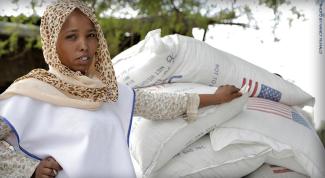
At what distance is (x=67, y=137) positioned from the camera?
1.31m

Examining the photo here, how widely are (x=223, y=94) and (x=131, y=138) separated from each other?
35 cm

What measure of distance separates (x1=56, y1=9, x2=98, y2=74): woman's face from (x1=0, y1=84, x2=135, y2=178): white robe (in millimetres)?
133

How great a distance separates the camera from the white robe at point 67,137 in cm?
127

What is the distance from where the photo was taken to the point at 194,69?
1966 millimetres

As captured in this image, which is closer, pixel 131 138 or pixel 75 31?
pixel 75 31

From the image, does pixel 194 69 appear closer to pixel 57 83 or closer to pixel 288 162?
pixel 288 162

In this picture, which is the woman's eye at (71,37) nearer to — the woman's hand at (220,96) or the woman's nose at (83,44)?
the woman's nose at (83,44)

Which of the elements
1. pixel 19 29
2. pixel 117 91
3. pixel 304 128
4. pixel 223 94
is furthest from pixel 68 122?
pixel 19 29

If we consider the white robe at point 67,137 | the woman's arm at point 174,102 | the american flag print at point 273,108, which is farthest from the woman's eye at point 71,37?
the american flag print at point 273,108

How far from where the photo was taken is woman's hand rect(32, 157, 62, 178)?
4.09ft

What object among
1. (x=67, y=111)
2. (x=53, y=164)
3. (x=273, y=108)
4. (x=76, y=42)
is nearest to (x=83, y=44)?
(x=76, y=42)

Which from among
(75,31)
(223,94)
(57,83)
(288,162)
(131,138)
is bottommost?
(288,162)

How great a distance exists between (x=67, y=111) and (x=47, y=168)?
6.4 inches

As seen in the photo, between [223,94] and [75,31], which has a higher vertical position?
[75,31]
